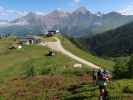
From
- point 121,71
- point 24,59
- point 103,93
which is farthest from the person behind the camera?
point 24,59

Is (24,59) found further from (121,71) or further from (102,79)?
(102,79)

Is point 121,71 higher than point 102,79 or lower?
lower

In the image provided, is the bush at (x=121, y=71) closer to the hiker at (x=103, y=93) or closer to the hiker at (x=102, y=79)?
the hiker at (x=103, y=93)

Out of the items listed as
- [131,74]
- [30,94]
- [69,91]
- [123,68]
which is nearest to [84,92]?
[69,91]

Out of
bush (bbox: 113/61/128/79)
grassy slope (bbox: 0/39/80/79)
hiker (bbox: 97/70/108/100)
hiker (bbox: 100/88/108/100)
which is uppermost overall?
hiker (bbox: 97/70/108/100)

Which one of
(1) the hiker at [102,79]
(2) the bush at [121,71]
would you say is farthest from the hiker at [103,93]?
(2) the bush at [121,71]

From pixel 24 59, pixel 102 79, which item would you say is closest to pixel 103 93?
pixel 102 79

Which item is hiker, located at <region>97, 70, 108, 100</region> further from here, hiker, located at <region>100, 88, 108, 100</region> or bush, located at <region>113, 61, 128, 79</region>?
bush, located at <region>113, 61, 128, 79</region>

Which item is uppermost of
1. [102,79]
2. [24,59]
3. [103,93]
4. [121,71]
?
[102,79]

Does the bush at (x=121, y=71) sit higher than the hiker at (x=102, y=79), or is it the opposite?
the hiker at (x=102, y=79)

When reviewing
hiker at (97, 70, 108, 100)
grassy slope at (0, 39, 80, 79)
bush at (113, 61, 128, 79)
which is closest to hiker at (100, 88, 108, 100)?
hiker at (97, 70, 108, 100)

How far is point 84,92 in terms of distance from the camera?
32.6m

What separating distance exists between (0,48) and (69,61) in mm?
55679

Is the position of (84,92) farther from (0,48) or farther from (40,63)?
(0,48)
